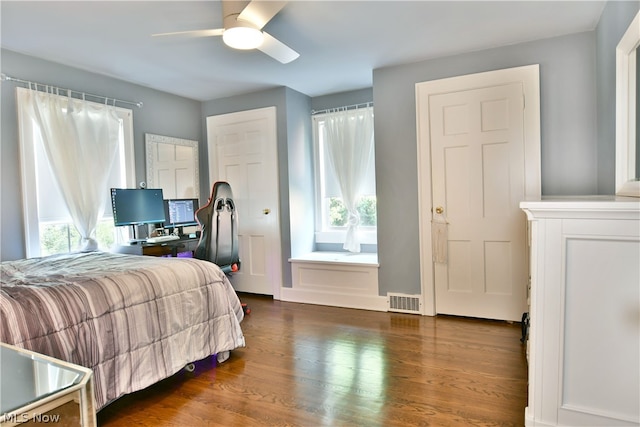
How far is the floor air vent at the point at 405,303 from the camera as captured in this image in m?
3.65

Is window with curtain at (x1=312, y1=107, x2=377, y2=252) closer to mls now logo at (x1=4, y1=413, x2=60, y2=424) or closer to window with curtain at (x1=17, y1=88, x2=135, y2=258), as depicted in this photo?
window with curtain at (x1=17, y1=88, x2=135, y2=258)

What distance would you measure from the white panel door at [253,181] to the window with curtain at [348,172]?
2.20ft

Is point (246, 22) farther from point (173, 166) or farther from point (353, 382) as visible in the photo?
point (173, 166)

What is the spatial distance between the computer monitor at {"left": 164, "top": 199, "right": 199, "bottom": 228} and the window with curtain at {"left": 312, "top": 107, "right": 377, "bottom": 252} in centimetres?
158

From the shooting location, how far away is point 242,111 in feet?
14.9

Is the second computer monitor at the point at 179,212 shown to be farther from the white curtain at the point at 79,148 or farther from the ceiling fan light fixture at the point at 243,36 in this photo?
the ceiling fan light fixture at the point at 243,36

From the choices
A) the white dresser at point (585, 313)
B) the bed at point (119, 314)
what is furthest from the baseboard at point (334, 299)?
the white dresser at point (585, 313)

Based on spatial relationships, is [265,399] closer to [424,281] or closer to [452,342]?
[452,342]

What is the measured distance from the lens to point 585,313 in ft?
5.12

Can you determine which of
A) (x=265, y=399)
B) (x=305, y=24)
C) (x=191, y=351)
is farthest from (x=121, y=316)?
(x=305, y=24)

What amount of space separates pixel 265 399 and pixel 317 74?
3.03m

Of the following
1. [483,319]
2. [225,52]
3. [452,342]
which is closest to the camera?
[452,342]

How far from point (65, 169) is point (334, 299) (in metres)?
2.79

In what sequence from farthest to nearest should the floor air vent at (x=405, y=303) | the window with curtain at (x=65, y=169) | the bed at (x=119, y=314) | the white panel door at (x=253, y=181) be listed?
the white panel door at (x=253, y=181) → the floor air vent at (x=405, y=303) → the window with curtain at (x=65, y=169) → the bed at (x=119, y=314)
